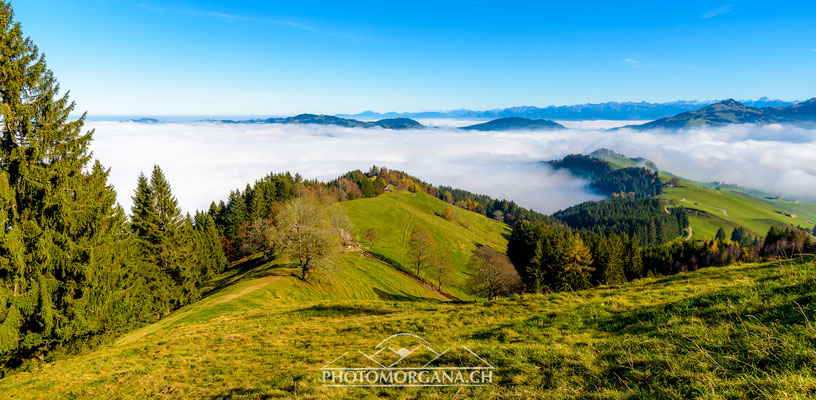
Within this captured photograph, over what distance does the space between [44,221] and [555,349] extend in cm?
2727

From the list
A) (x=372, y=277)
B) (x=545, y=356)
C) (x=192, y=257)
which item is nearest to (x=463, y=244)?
(x=372, y=277)

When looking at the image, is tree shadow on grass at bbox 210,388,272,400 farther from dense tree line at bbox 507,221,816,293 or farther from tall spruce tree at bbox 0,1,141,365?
dense tree line at bbox 507,221,816,293

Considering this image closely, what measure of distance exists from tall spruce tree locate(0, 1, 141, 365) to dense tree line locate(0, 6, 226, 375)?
41 millimetres

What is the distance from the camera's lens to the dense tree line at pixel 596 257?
66.2 meters

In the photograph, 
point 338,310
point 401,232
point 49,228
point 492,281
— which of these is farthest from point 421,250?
point 49,228

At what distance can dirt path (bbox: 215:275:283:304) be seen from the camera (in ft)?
127

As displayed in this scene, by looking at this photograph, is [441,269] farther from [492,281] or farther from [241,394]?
[241,394]

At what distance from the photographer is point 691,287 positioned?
15727mm

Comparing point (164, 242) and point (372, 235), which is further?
point (372, 235)

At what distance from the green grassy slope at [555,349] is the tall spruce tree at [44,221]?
2766 mm

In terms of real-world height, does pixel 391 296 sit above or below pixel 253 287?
below

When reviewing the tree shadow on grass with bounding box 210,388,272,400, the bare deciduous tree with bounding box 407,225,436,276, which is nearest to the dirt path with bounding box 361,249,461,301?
the bare deciduous tree with bounding box 407,225,436,276

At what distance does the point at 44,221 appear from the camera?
17.6m

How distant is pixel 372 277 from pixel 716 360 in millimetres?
59956
